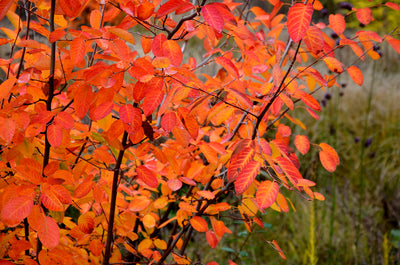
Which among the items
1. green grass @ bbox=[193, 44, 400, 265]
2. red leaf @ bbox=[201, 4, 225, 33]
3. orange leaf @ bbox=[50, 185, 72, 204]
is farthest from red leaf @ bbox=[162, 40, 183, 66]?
green grass @ bbox=[193, 44, 400, 265]

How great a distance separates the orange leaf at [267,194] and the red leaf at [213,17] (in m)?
0.44

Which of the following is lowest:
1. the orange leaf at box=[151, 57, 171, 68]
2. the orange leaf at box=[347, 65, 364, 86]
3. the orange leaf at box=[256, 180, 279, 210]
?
the orange leaf at box=[256, 180, 279, 210]

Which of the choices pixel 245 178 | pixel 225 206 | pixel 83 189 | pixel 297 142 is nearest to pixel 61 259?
pixel 83 189

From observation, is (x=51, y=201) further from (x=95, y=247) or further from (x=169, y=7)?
(x=169, y=7)

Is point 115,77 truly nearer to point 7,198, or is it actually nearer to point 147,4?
point 147,4

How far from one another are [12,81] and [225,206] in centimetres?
82

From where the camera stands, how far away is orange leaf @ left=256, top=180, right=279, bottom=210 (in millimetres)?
933

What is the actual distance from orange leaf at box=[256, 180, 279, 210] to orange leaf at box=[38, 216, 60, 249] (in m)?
0.55

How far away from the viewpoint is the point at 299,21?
34.8 inches

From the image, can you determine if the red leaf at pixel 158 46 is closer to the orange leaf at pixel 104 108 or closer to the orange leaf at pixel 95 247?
the orange leaf at pixel 104 108

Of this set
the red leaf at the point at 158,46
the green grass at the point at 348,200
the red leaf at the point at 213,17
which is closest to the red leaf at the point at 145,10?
the red leaf at the point at 158,46

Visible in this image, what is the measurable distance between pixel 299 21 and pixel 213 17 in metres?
0.22

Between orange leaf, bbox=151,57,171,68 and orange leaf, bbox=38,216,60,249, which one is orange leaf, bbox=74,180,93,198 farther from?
orange leaf, bbox=151,57,171,68

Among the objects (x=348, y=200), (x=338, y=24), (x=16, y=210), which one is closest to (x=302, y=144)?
(x=338, y=24)
